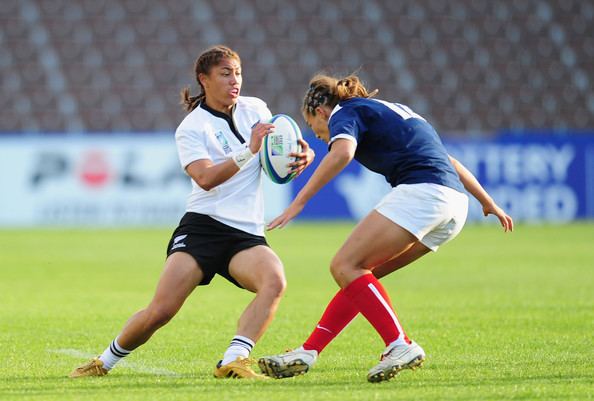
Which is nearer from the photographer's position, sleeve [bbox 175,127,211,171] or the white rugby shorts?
the white rugby shorts

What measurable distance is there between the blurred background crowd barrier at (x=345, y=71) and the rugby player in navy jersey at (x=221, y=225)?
59.2ft

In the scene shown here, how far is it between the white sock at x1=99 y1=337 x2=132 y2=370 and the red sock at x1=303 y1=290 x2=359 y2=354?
3.53ft

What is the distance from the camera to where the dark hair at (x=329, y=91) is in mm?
6824

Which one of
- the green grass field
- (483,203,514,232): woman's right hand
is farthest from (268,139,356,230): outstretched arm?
(483,203,514,232): woman's right hand

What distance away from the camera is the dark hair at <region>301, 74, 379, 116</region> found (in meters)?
6.82

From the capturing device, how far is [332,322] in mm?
6980

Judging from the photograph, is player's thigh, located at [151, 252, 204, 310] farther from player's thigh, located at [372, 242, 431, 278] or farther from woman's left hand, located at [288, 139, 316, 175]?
player's thigh, located at [372, 242, 431, 278]

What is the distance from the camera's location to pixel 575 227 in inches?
955

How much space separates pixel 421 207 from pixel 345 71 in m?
21.9

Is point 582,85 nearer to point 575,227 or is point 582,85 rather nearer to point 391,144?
point 575,227

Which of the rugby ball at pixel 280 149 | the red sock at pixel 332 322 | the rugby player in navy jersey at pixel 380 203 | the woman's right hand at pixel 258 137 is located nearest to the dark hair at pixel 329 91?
the rugby player in navy jersey at pixel 380 203

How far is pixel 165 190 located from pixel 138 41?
7.51 metres

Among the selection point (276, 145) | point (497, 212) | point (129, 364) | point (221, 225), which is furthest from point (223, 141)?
point (497, 212)

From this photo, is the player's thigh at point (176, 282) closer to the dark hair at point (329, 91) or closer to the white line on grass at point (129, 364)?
the white line on grass at point (129, 364)
